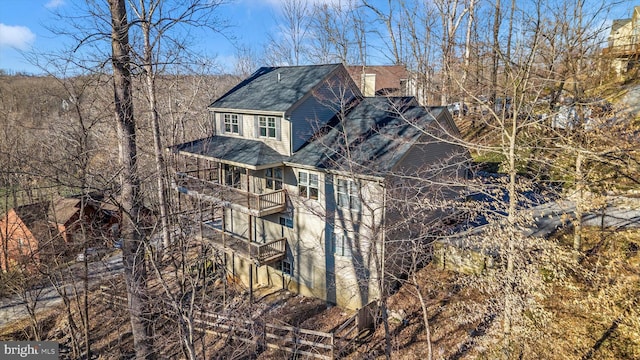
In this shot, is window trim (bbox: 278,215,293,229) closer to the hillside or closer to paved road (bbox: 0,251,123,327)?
the hillside

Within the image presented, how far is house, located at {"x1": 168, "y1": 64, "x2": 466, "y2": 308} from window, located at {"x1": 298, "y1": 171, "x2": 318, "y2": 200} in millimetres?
49

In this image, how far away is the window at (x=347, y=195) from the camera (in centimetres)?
1521

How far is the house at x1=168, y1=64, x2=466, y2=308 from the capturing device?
49.5 feet

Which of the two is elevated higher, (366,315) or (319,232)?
(319,232)

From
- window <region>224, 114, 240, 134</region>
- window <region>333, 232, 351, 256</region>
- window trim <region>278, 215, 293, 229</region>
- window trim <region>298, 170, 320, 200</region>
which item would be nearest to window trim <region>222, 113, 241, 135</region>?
window <region>224, 114, 240, 134</region>

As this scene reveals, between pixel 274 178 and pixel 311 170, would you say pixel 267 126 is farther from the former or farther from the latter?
pixel 311 170

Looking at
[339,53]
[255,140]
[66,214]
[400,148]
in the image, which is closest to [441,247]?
[400,148]

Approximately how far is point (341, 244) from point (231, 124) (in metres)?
9.57

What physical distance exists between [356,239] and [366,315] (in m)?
3.02

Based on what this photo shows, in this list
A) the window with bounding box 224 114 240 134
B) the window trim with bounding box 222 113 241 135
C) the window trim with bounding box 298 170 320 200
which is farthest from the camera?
the window with bounding box 224 114 240 134

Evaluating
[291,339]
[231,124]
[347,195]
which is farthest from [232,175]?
[291,339]

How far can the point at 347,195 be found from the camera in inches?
612

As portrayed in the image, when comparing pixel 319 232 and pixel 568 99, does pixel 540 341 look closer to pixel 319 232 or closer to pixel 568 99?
pixel 319 232

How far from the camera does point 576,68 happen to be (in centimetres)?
1230
